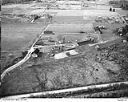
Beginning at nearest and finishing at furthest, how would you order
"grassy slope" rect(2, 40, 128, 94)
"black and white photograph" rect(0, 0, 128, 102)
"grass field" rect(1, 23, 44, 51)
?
"black and white photograph" rect(0, 0, 128, 102), "grassy slope" rect(2, 40, 128, 94), "grass field" rect(1, 23, 44, 51)

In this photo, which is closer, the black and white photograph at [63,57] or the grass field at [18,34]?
the black and white photograph at [63,57]

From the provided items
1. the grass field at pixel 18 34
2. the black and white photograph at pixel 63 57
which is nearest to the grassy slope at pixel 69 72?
the black and white photograph at pixel 63 57

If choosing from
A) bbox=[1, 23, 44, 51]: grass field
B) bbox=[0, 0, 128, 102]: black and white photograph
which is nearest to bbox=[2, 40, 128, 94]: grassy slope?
bbox=[0, 0, 128, 102]: black and white photograph

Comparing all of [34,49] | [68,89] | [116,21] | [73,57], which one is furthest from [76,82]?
[116,21]

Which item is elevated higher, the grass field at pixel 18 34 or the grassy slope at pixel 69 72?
the grass field at pixel 18 34

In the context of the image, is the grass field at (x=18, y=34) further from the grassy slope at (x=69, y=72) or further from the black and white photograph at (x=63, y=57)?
the grassy slope at (x=69, y=72)

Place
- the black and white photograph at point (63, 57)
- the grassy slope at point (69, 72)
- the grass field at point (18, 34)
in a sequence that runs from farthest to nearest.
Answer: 1. the grass field at point (18, 34)
2. the grassy slope at point (69, 72)
3. the black and white photograph at point (63, 57)

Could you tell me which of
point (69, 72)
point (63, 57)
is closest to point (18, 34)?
point (63, 57)

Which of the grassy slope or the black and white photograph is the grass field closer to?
the black and white photograph

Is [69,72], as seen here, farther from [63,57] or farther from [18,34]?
[18,34]

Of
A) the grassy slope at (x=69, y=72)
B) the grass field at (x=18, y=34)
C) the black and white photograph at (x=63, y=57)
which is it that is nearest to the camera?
the black and white photograph at (x=63, y=57)
